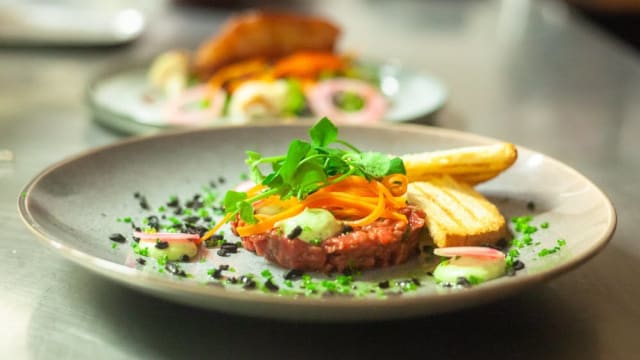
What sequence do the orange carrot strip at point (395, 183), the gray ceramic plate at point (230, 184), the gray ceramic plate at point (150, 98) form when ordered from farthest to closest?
the gray ceramic plate at point (150, 98), the orange carrot strip at point (395, 183), the gray ceramic plate at point (230, 184)

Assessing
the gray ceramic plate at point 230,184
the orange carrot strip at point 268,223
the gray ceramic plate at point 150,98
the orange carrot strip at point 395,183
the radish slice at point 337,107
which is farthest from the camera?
the radish slice at point 337,107

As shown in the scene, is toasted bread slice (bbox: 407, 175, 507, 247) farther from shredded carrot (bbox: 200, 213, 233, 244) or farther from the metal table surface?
shredded carrot (bbox: 200, 213, 233, 244)

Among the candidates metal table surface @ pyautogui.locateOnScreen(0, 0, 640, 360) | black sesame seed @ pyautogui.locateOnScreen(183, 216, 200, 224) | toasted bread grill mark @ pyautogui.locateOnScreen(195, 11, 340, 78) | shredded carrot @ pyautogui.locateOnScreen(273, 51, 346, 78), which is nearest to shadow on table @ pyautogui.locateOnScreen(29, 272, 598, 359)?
metal table surface @ pyautogui.locateOnScreen(0, 0, 640, 360)

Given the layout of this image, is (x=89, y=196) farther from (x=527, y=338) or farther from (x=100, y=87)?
A: (x=100, y=87)

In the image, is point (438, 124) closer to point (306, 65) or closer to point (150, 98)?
point (306, 65)

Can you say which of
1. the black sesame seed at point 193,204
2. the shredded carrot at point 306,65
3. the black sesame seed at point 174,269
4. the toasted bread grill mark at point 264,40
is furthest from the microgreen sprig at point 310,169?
the toasted bread grill mark at point 264,40

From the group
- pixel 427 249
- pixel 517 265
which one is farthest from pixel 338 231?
pixel 517 265

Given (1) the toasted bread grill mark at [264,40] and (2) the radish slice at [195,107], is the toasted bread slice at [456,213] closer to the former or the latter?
(2) the radish slice at [195,107]
